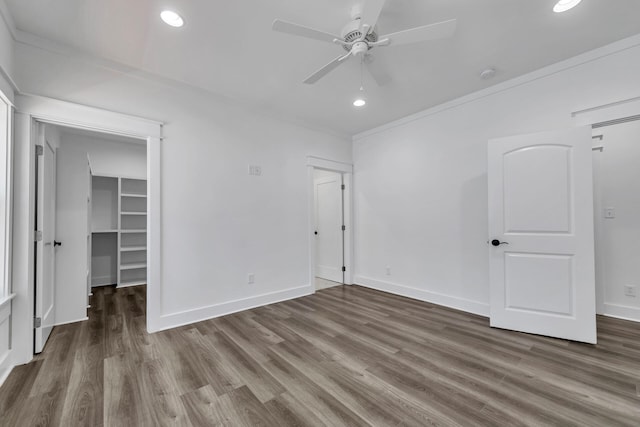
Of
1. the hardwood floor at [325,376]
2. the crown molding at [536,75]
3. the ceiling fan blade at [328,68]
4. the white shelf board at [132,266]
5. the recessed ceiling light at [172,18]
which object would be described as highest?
the recessed ceiling light at [172,18]

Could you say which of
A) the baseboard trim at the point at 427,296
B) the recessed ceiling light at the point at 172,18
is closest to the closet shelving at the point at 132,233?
the recessed ceiling light at the point at 172,18

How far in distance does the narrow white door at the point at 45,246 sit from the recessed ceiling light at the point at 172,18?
5.04ft

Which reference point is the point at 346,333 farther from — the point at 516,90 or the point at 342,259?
the point at 516,90

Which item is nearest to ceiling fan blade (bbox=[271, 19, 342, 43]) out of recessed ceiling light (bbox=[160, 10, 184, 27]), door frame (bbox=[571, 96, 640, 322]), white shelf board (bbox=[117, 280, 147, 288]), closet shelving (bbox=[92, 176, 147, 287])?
recessed ceiling light (bbox=[160, 10, 184, 27])

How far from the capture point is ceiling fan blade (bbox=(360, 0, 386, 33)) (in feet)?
5.17

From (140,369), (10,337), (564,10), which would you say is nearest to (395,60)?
(564,10)

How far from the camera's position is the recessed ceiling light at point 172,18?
6.55ft

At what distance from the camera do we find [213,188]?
128 inches

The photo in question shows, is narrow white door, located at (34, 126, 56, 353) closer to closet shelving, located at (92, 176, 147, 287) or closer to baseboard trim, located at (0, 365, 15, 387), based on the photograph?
baseboard trim, located at (0, 365, 15, 387)

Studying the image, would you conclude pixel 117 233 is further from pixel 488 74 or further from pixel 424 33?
pixel 488 74

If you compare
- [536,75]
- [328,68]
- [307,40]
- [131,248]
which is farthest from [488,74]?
[131,248]

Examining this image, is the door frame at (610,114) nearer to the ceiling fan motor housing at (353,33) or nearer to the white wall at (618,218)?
the white wall at (618,218)

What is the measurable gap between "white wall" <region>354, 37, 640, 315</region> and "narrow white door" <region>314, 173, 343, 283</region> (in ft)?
1.23

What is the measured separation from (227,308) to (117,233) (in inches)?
123
